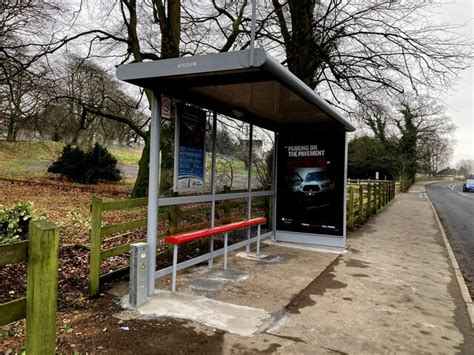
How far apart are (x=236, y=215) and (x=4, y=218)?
363cm

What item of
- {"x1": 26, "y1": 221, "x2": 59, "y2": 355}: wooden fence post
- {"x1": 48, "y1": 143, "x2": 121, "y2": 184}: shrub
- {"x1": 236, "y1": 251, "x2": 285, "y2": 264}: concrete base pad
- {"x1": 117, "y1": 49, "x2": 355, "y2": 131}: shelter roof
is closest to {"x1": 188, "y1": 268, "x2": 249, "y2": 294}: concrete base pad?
{"x1": 236, "y1": 251, "x2": 285, "y2": 264}: concrete base pad

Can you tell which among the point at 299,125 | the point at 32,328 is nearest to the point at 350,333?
the point at 32,328

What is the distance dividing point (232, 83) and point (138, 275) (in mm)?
2439

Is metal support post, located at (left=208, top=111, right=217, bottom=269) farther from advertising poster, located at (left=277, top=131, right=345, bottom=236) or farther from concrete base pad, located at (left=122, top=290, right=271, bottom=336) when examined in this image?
advertising poster, located at (left=277, top=131, right=345, bottom=236)

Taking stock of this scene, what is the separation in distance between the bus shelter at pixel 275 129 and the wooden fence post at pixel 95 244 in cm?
56

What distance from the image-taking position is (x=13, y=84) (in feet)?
35.7

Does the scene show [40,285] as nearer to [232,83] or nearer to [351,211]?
[232,83]

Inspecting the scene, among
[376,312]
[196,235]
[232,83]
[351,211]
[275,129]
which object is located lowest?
[376,312]

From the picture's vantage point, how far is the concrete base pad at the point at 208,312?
373 centimetres

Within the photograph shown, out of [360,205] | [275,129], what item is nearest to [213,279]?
[275,129]

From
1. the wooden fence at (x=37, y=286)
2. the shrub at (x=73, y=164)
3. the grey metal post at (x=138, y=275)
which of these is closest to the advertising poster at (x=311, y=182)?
the grey metal post at (x=138, y=275)

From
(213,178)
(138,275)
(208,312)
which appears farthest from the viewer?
(213,178)

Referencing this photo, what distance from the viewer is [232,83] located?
4648 millimetres

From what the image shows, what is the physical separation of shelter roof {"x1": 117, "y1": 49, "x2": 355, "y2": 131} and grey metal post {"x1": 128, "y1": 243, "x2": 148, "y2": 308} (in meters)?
1.89
